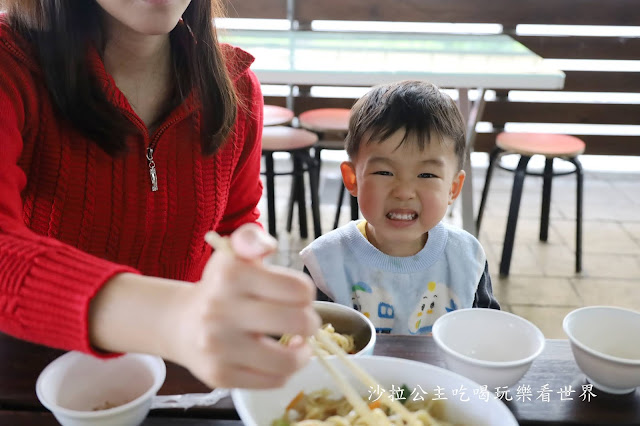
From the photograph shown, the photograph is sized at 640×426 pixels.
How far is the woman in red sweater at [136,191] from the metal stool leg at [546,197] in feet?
7.05

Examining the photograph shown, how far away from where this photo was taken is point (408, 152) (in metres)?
1.28

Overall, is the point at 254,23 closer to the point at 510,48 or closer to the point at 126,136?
the point at 510,48

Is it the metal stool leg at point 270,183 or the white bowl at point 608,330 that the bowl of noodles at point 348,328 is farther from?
the metal stool leg at point 270,183

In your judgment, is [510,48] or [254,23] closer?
[510,48]

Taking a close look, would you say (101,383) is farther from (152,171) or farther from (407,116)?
(407,116)

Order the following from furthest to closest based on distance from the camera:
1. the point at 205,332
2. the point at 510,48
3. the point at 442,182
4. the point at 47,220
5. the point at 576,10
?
the point at 576,10, the point at 510,48, the point at 442,182, the point at 47,220, the point at 205,332

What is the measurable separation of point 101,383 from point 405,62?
2220mm

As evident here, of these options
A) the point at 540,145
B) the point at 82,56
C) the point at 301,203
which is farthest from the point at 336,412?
the point at 301,203

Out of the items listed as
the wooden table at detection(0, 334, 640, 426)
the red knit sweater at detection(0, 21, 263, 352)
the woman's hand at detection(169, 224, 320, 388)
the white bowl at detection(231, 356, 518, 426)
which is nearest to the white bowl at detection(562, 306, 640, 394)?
the wooden table at detection(0, 334, 640, 426)

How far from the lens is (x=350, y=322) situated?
1.01 meters

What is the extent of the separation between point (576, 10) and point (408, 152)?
3981 mm

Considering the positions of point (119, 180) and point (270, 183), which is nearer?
point (119, 180)

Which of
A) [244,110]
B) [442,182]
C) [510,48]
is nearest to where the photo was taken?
[442,182]

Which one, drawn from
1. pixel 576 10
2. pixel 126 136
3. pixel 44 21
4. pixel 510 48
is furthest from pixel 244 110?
pixel 576 10
